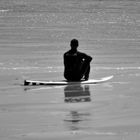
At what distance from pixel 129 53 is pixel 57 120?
17.0 m

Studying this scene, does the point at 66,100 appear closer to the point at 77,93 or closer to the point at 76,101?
the point at 76,101

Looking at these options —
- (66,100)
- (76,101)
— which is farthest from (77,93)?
(76,101)

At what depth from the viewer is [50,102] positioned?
59.5 feet

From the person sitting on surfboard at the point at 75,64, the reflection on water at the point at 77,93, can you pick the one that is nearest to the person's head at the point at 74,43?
the person sitting on surfboard at the point at 75,64

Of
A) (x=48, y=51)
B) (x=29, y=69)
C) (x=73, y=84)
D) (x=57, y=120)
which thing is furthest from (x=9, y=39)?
(x=57, y=120)

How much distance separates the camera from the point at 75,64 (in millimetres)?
21188

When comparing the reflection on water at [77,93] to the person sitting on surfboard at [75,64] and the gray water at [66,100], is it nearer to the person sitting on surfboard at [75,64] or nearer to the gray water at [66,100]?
the gray water at [66,100]

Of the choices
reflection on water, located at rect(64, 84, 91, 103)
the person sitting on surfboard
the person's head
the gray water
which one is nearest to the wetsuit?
the person sitting on surfboard

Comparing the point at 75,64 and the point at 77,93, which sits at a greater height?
the point at 75,64

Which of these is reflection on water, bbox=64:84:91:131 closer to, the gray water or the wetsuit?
the gray water

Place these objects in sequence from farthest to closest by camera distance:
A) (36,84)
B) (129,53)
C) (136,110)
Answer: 1. (129,53)
2. (36,84)
3. (136,110)

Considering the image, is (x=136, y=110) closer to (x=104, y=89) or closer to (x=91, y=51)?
(x=104, y=89)

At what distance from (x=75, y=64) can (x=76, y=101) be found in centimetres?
312

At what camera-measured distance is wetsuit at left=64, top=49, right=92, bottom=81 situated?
21.1 metres
